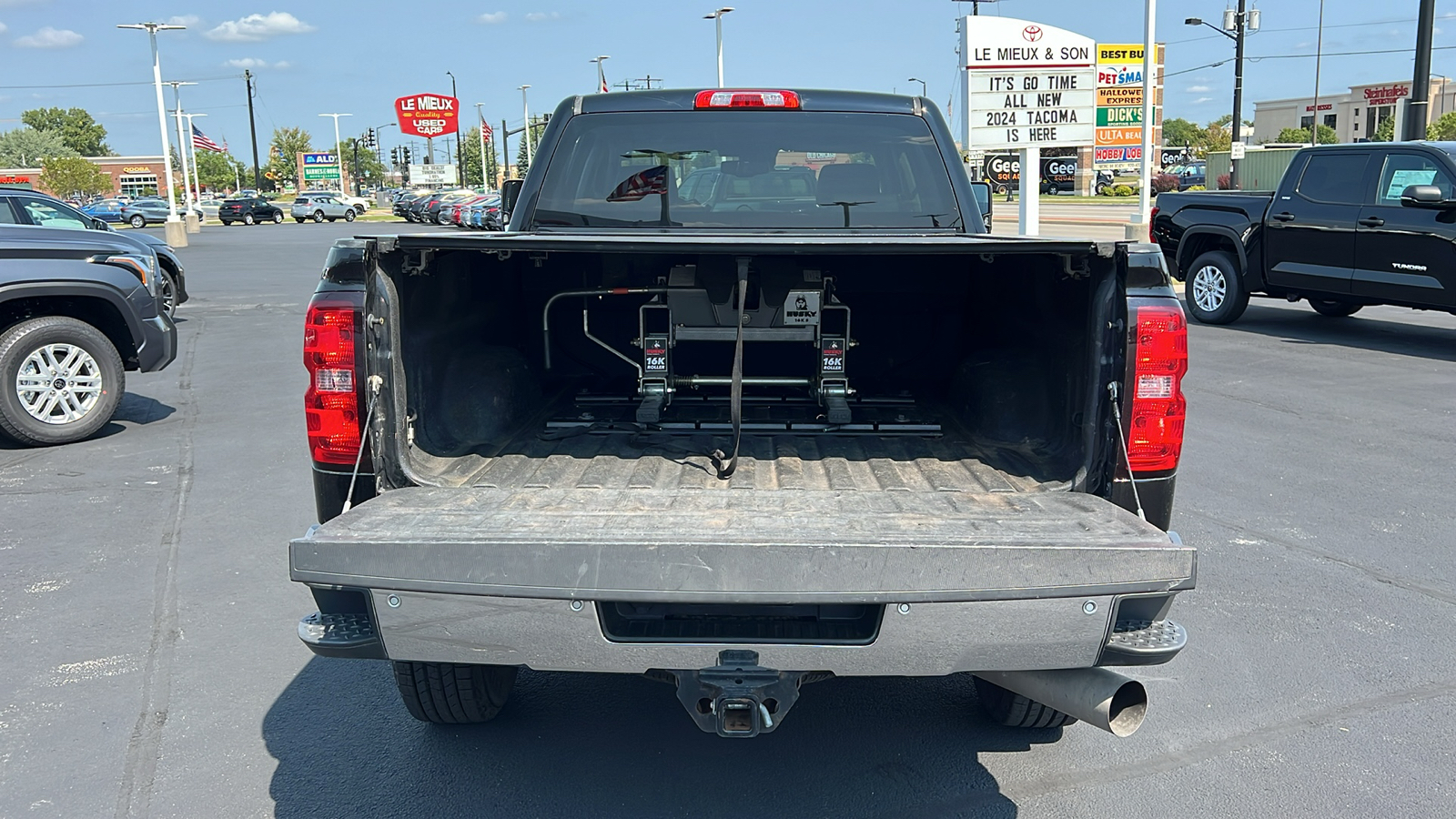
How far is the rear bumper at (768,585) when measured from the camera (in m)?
2.53

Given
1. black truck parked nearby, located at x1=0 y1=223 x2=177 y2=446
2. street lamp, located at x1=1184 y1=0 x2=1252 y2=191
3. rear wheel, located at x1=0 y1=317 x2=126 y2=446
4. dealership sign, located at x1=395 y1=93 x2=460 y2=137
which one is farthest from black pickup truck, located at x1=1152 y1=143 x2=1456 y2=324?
dealership sign, located at x1=395 y1=93 x2=460 y2=137

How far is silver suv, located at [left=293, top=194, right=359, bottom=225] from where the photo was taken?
200ft

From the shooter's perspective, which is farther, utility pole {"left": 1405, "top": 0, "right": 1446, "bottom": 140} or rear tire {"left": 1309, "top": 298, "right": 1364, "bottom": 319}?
utility pole {"left": 1405, "top": 0, "right": 1446, "bottom": 140}

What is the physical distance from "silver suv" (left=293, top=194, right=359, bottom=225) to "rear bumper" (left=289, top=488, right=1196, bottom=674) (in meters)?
63.0

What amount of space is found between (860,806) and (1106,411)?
4.21ft

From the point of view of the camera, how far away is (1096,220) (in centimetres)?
3481

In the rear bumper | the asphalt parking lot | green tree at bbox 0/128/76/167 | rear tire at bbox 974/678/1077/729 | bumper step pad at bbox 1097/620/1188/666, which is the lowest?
the asphalt parking lot

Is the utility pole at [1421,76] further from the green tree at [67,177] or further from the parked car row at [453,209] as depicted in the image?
the green tree at [67,177]

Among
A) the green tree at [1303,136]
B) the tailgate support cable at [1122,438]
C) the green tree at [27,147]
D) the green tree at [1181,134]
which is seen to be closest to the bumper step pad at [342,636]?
the tailgate support cable at [1122,438]

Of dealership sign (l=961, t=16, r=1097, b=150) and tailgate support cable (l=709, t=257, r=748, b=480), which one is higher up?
dealership sign (l=961, t=16, r=1097, b=150)

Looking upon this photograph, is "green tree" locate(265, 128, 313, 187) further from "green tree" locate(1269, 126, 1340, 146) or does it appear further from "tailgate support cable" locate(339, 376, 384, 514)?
"tailgate support cable" locate(339, 376, 384, 514)

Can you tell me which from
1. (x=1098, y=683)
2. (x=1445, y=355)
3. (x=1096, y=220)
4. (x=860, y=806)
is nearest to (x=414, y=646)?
(x=860, y=806)

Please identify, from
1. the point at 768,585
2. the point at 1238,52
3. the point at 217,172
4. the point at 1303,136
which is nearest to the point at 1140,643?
the point at 768,585

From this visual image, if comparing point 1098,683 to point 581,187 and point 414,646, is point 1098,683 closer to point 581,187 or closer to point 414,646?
point 414,646
